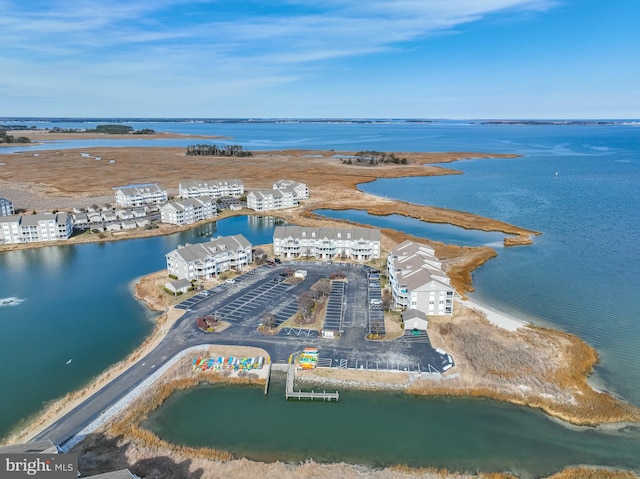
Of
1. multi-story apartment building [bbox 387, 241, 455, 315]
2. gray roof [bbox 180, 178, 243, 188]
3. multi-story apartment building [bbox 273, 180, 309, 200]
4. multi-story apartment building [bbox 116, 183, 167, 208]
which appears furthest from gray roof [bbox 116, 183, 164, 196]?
multi-story apartment building [bbox 387, 241, 455, 315]

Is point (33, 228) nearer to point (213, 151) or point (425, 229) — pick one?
point (425, 229)

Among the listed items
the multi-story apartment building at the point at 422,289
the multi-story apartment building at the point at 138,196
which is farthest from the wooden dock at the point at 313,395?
the multi-story apartment building at the point at 138,196

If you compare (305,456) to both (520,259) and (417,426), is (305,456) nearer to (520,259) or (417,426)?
(417,426)

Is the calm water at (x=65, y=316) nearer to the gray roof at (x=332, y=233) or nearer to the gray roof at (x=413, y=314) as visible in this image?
the gray roof at (x=332, y=233)

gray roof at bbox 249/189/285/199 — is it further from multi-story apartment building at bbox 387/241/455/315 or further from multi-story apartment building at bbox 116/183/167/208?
multi-story apartment building at bbox 387/241/455/315

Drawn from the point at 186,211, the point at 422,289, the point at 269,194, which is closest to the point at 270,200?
the point at 269,194

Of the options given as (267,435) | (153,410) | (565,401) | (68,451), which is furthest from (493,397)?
(68,451)
